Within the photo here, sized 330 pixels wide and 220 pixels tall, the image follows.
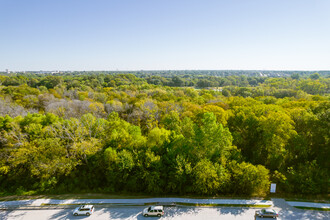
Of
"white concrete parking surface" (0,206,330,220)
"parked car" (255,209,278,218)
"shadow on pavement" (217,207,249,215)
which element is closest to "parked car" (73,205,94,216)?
"white concrete parking surface" (0,206,330,220)

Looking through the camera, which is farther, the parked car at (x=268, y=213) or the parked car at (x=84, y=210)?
the parked car at (x=84, y=210)

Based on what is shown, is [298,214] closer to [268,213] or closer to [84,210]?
[268,213]

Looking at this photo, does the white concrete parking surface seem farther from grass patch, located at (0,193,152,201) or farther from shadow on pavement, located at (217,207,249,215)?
grass patch, located at (0,193,152,201)

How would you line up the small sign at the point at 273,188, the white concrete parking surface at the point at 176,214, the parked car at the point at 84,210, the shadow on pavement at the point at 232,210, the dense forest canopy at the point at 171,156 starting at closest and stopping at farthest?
1. the white concrete parking surface at the point at 176,214
2. the parked car at the point at 84,210
3. the shadow on pavement at the point at 232,210
4. the small sign at the point at 273,188
5. the dense forest canopy at the point at 171,156

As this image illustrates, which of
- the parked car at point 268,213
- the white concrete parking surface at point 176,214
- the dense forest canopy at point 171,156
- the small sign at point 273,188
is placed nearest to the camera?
the parked car at point 268,213

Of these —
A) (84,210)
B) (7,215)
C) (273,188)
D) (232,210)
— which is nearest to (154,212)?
(84,210)

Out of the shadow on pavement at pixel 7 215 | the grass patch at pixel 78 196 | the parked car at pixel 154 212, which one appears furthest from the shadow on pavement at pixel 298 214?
the shadow on pavement at pixel 7 215

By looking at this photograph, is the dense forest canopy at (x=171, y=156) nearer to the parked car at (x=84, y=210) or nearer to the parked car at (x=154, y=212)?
the parked car at (x=154, y=212)

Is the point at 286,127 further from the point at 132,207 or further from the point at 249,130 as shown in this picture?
the point at 132,207

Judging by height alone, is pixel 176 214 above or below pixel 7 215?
above
